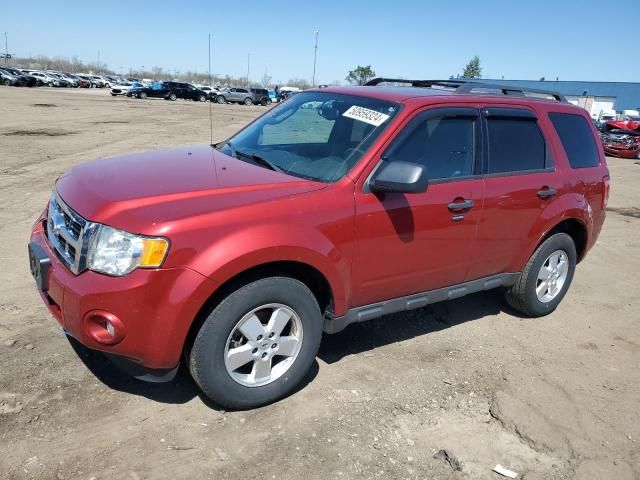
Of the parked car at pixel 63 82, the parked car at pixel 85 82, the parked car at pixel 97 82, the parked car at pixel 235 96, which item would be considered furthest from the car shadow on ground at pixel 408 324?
the parked car at pixel 97 82

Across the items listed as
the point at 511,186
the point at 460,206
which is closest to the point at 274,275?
the point at 460,206

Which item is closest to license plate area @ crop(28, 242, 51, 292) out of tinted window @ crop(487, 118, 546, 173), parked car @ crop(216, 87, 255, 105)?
tinted window @ crop(487, 118, 546, 173)

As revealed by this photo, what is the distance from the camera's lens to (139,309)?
8.78 ft

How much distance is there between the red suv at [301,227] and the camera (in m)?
2.72

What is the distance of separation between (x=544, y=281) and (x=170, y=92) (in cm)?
4636

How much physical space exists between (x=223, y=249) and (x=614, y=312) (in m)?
4.31

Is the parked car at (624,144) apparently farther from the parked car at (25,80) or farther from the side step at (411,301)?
the parked car at (25,80)

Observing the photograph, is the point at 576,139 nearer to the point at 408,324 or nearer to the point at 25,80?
the point at 408,324

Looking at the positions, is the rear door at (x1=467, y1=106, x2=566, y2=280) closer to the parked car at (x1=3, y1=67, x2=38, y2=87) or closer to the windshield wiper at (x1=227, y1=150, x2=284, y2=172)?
the windshield wiper at (x1=227, y1=150, x2=284, y2=172)

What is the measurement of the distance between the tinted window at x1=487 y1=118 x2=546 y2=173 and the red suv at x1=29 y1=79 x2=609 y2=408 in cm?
2

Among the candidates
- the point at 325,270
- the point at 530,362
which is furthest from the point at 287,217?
the point at 530,362

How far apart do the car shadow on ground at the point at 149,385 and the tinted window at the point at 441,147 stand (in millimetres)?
1672

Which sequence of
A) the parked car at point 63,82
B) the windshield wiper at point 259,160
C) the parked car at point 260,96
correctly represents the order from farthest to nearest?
the parked car at point 63,82 → the parked car at point 260,96 → the windshield wiper at point 259,160

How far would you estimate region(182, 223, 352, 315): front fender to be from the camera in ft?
9.04
